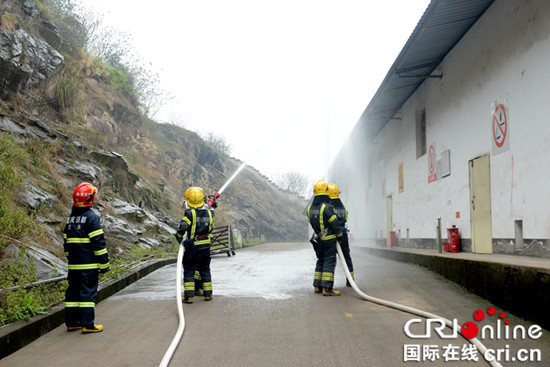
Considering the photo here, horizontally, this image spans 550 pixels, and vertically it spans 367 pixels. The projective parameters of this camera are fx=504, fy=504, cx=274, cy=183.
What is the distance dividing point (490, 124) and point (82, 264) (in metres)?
9.65

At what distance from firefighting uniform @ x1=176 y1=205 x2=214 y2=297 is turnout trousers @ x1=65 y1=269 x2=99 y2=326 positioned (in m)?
2.09

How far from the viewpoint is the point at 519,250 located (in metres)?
9.99

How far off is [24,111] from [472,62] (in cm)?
1261

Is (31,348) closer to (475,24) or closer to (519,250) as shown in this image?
(519,250)

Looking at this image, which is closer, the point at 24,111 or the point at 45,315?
the point at 45,315

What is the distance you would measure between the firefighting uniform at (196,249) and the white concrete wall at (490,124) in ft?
19.4

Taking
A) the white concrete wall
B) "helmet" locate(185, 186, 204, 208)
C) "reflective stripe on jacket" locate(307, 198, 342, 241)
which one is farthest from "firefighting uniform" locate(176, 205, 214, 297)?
the white concrete wall

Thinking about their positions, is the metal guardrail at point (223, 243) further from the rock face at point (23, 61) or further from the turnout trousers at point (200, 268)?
the turnout trousers at point (200, 268)

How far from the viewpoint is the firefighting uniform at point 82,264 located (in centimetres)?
580

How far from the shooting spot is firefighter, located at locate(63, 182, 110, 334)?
19.0ft

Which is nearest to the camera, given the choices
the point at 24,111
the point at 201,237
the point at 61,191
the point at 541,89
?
the point at 201,237

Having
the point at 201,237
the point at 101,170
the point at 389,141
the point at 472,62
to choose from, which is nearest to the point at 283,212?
the point at 389,141

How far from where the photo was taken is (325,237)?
8.33 meters

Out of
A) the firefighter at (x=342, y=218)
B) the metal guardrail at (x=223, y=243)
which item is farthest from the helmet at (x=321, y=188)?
the metal guardrail at (x=223, y=243)
